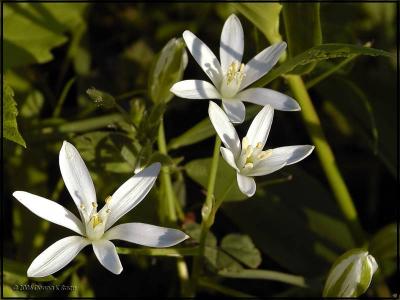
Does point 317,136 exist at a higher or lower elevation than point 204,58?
lower

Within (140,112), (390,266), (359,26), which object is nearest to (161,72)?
(140,112)

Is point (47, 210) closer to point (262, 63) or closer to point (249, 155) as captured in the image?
point (249, 155)

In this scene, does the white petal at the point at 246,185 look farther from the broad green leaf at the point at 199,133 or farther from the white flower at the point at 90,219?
the broad green leaf at the point at 199,133

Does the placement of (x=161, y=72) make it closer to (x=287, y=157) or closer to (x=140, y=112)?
(x=140, y=112)

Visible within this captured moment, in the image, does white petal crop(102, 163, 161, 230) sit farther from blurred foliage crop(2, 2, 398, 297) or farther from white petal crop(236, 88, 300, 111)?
white petal crop(236, 88, 300, 111)

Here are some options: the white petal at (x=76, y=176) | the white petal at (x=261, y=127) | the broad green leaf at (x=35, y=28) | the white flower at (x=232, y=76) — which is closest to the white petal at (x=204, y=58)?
the white flower at (x=232, y=76)

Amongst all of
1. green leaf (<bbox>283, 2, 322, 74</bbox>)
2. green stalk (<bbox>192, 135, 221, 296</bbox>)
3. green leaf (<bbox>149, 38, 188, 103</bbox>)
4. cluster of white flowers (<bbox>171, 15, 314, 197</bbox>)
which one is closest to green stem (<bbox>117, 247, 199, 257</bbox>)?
green stalk (<bbox>192, 135, 221, 296</bbox>)

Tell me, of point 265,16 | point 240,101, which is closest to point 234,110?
point 240,101
